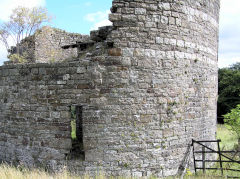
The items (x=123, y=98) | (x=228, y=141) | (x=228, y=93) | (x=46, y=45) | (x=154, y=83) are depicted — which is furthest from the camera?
(x=228, y=93)

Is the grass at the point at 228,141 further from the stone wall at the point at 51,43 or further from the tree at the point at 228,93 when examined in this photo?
the tree at the point at 228,93

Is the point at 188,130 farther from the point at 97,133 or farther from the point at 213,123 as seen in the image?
the point at 97,133

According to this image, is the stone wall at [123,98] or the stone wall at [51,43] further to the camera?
the stone wall at [51,43]

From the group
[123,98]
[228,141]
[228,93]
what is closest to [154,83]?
[123,98]

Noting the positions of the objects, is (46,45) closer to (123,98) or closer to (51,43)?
(51,43)

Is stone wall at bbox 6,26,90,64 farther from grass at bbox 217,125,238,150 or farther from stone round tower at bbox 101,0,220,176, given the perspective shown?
grass at bbox 217,125,238,150

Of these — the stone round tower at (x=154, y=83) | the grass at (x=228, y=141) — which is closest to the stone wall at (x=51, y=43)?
the stone round tower at (x=154, y=83)

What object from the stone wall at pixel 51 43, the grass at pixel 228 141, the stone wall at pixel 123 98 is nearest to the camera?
the stone wall at pixel 123 98

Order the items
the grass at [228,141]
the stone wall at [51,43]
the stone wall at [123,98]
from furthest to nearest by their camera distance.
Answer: the stone wall at [51,43]
the grass at [228,141]
the stone wall at [123,98]

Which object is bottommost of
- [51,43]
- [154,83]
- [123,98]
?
[123,98]

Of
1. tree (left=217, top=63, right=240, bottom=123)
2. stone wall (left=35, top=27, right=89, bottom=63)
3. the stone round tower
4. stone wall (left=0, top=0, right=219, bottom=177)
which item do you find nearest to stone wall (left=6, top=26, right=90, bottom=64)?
stone wall (left=35, top=27, right=89, bottom=63)

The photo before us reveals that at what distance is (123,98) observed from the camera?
5445 millimetres

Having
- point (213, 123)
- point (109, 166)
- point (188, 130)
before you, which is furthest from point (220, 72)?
point (109, 166)

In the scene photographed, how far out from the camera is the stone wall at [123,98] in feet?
17.8
